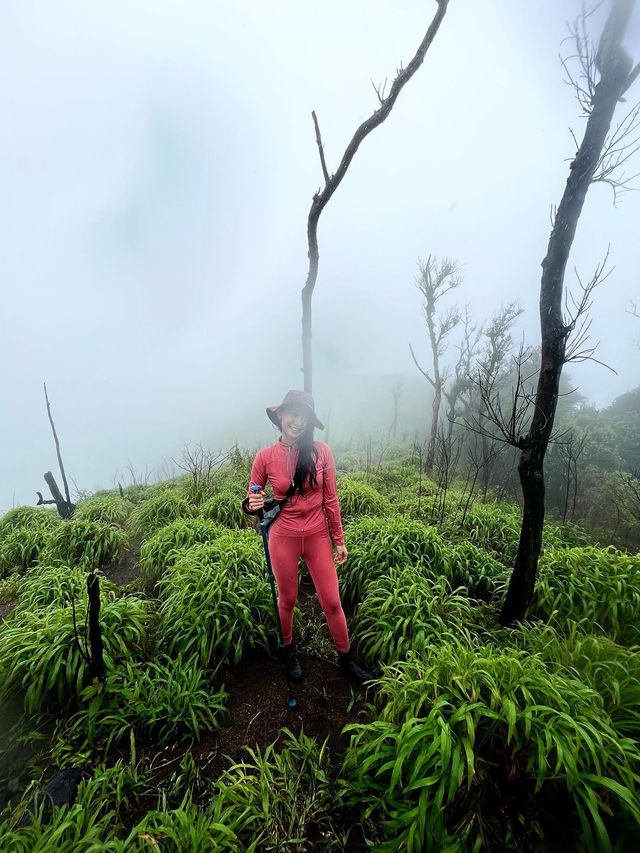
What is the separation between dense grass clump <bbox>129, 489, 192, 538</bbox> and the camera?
18.7 feet

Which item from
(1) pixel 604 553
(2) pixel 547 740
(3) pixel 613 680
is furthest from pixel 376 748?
(1) pixel 604 553

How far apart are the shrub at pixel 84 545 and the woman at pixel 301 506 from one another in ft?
13.2

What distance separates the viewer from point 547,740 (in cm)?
147

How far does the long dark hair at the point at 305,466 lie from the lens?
248 cm

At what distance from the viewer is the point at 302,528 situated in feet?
8.25

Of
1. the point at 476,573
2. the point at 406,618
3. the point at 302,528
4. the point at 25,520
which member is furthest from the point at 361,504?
the point at 25,520

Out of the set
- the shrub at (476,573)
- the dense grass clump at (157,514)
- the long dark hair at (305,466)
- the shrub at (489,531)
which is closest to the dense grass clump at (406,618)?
the shrub at (476,573)

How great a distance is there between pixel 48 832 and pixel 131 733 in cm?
54

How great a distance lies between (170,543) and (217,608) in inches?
72.7

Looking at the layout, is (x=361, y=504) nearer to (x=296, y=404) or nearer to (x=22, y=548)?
(x=296, y=404)

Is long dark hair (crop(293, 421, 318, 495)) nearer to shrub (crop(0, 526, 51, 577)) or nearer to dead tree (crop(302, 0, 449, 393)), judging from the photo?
dead tree (crop(302, 0, 449, 393))

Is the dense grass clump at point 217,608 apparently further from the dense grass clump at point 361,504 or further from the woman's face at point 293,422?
the dense grass clump at point 361,504

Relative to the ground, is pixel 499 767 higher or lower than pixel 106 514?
higher

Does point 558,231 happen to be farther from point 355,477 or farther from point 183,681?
point 355,477
